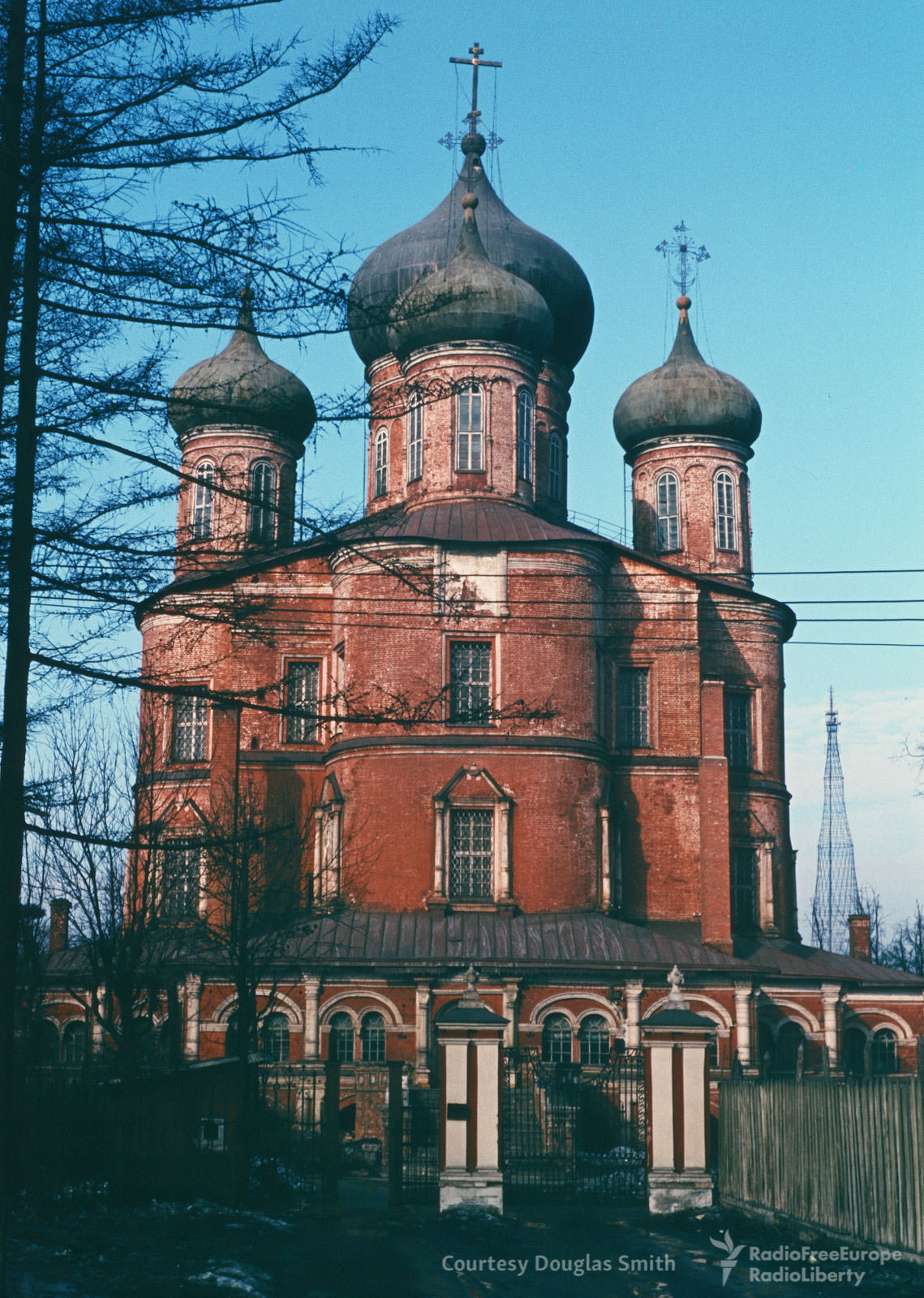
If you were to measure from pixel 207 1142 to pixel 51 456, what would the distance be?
364 inches

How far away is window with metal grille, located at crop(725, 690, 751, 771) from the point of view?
3647cm

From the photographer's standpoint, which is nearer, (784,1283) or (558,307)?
(784,1283)

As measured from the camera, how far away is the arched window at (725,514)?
39062 mm

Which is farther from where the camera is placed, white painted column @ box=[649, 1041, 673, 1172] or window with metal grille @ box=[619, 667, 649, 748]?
window with metal grille @ box=[619, 667, 649, 748]

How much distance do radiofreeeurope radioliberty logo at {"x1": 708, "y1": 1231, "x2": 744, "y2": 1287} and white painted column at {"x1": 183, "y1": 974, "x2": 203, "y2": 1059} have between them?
15.1 meters

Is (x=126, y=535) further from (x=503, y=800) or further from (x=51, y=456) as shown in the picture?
(x=503, y=800)

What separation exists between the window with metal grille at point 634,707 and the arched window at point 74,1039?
1247cm

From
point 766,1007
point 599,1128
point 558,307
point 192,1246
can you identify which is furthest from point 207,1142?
point 558,307

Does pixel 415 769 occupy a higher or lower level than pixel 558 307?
lower

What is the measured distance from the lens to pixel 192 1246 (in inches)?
582

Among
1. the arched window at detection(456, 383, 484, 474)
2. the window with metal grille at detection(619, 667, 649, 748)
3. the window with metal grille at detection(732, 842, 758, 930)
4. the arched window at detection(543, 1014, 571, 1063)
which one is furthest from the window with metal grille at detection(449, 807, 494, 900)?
the arched window at detection(456, 383, 484, 474)

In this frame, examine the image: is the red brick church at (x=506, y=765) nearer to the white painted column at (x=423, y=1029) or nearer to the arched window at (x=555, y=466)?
the white painted column at (x=423, y=1029)

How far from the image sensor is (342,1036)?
29344mm

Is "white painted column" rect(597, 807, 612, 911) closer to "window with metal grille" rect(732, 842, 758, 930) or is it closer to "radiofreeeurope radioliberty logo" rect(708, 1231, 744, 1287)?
"window with metal grille" rect(732, 842, 758, 930)
